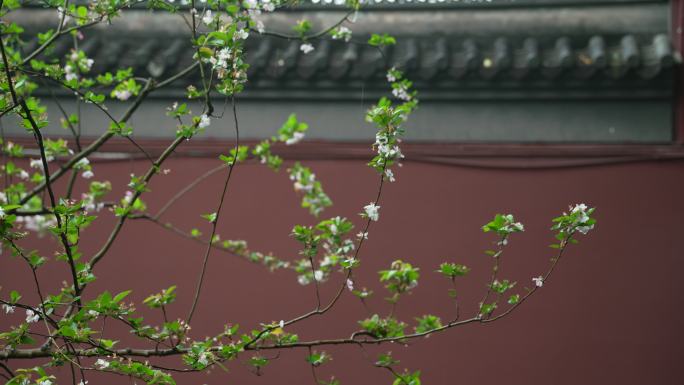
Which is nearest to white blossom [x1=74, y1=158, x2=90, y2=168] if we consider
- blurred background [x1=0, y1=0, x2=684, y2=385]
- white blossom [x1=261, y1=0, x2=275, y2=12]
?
white blossom [x1=261, y1=0, x2=275, y2=12]

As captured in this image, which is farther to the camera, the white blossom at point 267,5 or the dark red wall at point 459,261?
the dark red wall at point 459,261

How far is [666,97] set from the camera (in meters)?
4.83

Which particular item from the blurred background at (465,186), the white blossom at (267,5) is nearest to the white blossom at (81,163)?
the white blossom at (267,5)

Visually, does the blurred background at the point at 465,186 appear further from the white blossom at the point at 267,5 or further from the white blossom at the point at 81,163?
the white blossom at the point at 267,5

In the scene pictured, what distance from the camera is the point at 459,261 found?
14.7ft

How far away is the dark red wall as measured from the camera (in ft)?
14.1

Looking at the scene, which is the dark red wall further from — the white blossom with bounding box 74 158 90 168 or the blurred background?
the white blossom with bounding box 74 158 90 168

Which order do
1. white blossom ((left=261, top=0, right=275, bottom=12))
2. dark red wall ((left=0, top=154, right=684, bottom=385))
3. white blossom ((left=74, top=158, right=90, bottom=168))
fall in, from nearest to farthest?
white blossom ((left=261, top=0, right=275, bottom=12)), white blossom ((left=74, top=158, right=90, bottom=168)), dark red wall ((left=0, top=154, right=684, bottom=385))

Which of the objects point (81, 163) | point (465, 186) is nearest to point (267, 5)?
point (81, 163)

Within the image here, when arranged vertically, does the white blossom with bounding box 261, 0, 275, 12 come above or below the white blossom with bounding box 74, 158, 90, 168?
above

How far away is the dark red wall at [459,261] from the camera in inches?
170

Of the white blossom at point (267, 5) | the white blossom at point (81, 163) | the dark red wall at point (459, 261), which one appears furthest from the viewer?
the dark red wall at point (459, 261)

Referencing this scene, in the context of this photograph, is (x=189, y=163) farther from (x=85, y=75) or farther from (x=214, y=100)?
(x=85, y=75)

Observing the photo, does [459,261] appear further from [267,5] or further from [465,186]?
[267,5]
